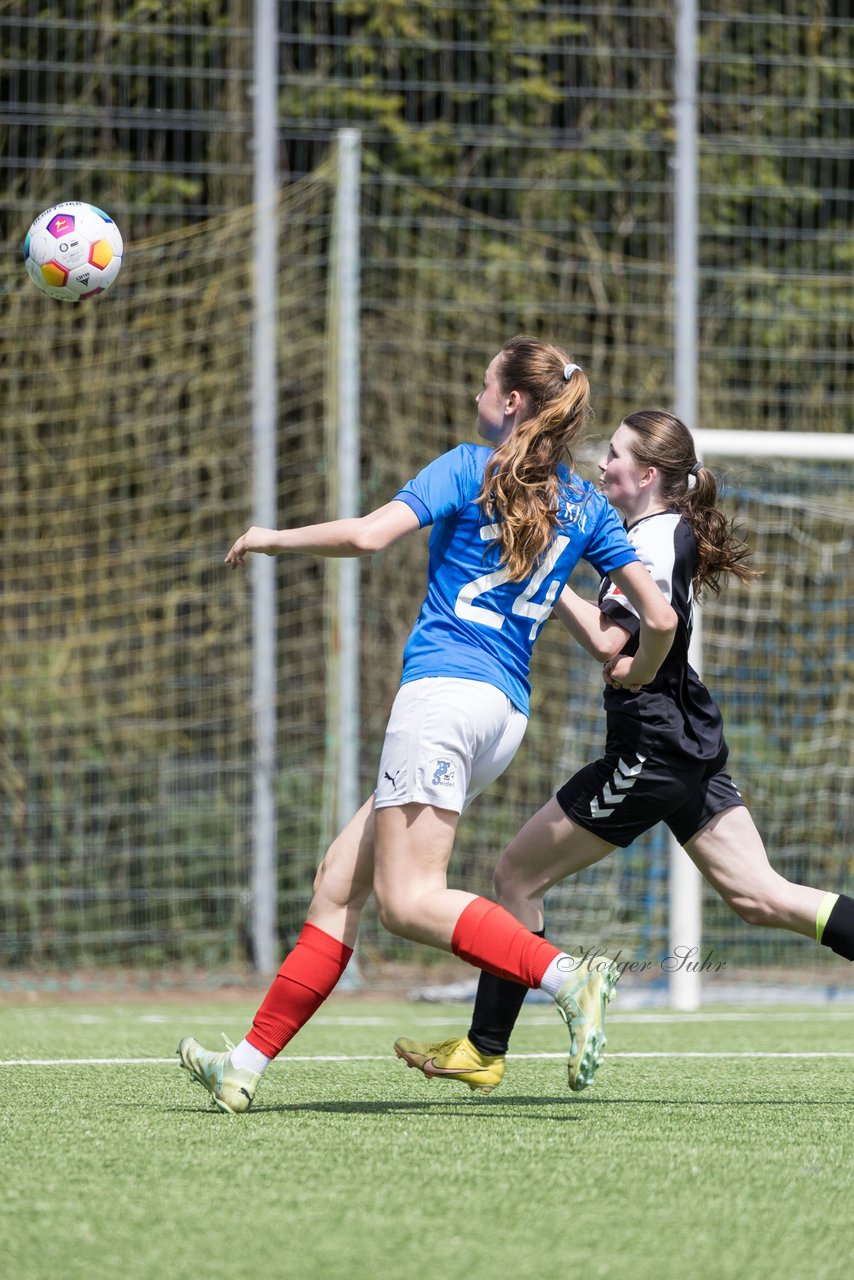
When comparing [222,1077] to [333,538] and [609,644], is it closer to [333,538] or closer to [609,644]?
[333,538]

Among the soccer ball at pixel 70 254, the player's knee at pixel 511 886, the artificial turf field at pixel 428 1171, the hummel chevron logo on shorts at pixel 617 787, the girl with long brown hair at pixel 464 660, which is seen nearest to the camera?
the artificial turf field at pixel 428 1171

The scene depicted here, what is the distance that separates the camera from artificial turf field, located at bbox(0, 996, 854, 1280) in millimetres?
2475

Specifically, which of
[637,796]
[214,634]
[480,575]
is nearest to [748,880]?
[637,796]

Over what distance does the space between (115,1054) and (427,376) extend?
5.34m

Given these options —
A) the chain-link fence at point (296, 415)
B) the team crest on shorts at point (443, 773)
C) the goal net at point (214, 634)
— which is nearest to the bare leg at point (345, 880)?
the team crest on shorts at point (443, 773)

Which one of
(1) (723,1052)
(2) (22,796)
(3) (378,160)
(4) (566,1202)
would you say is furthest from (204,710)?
(4) (566,1202)

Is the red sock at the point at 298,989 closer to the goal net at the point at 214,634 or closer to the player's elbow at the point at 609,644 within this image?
the player's elbow at the point at 609,644

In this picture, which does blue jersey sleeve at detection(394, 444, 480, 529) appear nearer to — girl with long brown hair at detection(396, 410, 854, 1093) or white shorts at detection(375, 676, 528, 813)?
white shorts at detection(375, 676, 528, 813)

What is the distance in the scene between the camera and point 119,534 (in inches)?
373

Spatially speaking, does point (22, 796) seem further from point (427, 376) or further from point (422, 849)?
point (422, 849)

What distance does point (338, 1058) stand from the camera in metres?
5.17

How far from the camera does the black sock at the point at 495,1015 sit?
418cm

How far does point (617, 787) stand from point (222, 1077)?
1.14 m

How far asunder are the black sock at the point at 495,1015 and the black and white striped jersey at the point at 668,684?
22.2 inches
